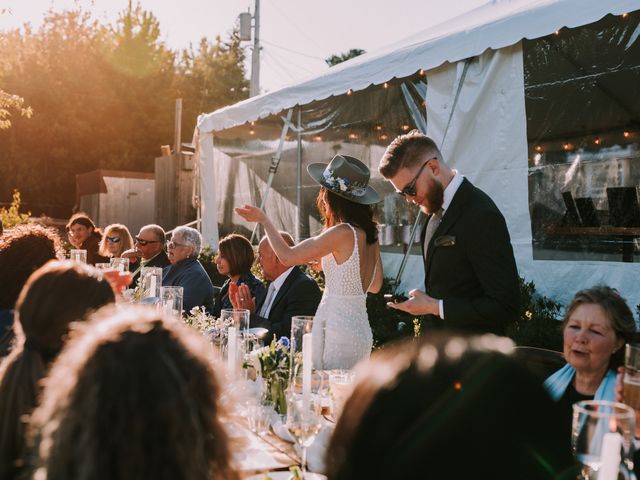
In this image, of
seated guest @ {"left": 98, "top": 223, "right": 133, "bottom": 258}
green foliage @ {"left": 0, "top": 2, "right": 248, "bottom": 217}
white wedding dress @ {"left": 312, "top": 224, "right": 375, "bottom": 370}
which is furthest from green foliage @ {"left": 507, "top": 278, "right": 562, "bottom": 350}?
green foliage @ {"left": 0, "top": 2, "right": 248, "bottom": 217}

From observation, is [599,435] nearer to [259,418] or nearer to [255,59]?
[259,418]

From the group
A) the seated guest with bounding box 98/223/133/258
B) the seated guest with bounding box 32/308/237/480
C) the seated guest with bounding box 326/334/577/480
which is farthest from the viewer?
the seated guest with bounding box 98/223/133/258

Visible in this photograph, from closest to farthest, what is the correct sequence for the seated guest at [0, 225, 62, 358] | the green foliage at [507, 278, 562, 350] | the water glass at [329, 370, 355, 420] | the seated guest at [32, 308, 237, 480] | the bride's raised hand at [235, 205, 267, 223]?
the seated guest at [32, 308, 237, 480] → the water glass at [329, 370, 355, 420] → the seated guest at [0, 225, 62, 358] → the bride's raised hand at [235, 205, 267, 223] → the green foliage at [507, 278, 562, 350]

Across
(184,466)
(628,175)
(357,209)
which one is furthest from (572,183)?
(184,466)

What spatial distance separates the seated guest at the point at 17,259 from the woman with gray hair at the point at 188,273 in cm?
257

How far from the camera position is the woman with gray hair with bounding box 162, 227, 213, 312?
18.0 ft

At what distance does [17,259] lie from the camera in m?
2.71

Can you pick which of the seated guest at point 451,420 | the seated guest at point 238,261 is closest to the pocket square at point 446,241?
the seated guest at point 451,420

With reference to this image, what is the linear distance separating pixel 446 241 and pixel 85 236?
215 inches

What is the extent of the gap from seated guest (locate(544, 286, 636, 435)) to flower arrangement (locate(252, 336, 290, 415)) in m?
1.00

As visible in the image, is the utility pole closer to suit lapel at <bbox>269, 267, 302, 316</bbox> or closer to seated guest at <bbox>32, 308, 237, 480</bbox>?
suit lapel at <bbox>269, 267, 302, 316</bbox>

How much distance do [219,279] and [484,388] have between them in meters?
8.80

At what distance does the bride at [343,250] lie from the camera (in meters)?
3.47

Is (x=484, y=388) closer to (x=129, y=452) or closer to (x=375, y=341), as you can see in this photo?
(x=129, y=452)
